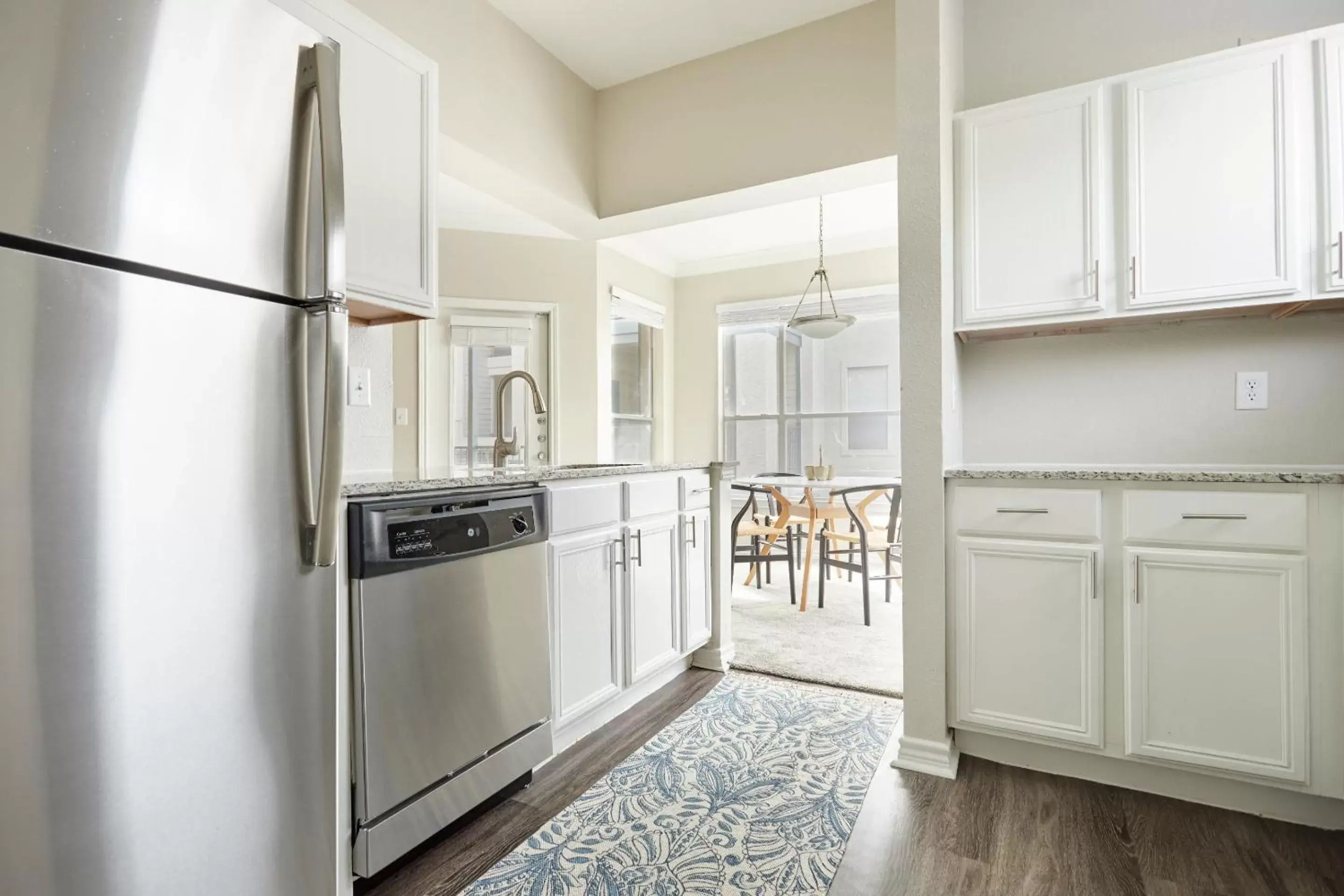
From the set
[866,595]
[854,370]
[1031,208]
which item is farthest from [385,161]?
[854,370]

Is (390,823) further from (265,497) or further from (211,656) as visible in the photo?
(265,497)

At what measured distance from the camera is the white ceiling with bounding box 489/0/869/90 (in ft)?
9.03

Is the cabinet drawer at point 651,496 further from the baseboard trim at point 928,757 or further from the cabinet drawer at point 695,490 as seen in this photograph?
the baseboard trim at point 928,757

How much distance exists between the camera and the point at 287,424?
116cm

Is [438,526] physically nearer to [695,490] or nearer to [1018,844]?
[695,490]

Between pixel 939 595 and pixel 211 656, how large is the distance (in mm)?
1864

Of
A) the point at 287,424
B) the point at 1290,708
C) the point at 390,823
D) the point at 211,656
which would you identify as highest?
the point at 287,424

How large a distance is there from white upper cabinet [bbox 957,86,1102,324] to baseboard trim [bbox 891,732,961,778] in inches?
54.4

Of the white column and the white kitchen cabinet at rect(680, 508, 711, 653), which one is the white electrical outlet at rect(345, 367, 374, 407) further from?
the white column

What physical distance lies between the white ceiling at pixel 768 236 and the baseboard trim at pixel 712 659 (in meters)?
2.70

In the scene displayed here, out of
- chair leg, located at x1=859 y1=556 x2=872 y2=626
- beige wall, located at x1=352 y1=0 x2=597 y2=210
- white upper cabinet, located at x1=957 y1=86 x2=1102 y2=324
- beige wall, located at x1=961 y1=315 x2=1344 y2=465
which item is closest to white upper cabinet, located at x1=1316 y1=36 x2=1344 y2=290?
beige wall, located at x1=961 y1=315 x2=1344 y2=465

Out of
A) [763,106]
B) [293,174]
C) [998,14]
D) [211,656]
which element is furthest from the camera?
[763,106]

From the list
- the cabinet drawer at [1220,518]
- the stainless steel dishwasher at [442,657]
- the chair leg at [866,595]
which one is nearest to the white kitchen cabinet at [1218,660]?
the cabinet drawer at [1220,518]

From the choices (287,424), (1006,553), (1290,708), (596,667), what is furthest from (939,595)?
(287,424)
